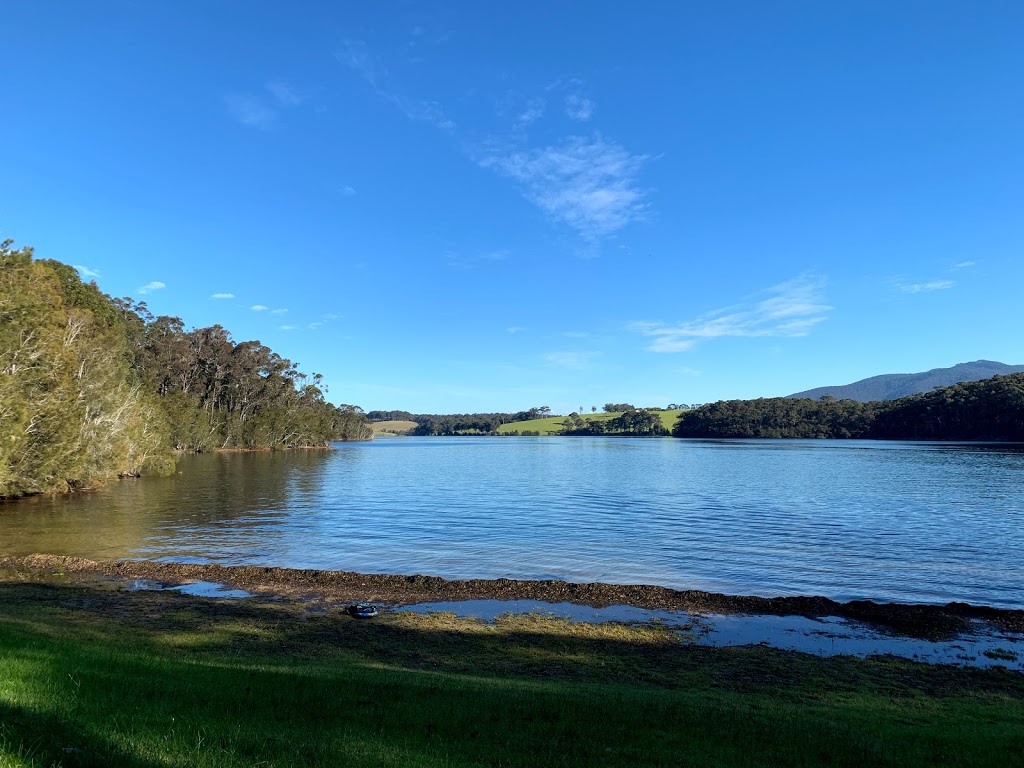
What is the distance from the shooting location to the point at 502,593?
19703 mm

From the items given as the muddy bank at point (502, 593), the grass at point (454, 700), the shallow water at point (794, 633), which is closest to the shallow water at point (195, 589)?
the muddy bank at point (502, 593)

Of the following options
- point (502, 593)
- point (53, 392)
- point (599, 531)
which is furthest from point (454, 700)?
point (53, 392)

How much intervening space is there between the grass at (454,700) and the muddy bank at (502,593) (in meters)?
3.60

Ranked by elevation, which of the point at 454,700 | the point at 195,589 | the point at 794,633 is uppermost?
the point at 454,700

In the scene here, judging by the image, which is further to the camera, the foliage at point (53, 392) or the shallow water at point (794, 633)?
the foliage at point (53, 392)

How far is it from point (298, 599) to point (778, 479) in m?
55.5

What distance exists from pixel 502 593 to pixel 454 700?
36.3ft

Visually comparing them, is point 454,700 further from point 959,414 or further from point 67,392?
point 959,414

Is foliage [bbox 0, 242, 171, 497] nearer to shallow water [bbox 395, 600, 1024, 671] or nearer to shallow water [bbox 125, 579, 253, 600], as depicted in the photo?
shallow water [bbox 125, 579, 253, 600]

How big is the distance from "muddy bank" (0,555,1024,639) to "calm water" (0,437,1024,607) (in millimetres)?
1890

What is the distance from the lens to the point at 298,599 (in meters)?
18.7

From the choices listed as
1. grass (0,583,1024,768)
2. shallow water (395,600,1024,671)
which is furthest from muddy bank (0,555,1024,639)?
grass (0,583,1024,768)

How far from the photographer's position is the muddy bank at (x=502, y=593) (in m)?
17.1

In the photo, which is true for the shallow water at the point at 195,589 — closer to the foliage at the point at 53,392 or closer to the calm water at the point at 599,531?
the calm water at the point at 599,531
